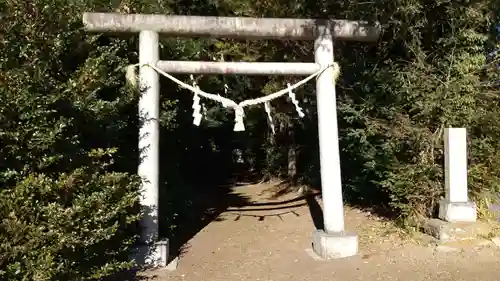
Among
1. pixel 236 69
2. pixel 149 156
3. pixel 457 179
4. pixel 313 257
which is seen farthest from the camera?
pixel 457 179

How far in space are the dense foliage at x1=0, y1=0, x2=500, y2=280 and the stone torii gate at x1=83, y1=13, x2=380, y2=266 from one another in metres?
0.28

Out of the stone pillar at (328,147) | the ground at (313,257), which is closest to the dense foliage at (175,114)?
the ground at (313,257)

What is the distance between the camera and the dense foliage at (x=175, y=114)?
13.6ft

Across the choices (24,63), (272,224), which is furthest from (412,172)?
(24,63)

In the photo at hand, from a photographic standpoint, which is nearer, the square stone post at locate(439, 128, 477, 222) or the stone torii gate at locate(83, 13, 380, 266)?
the stone torii gate at locate(83, 13, 380, 266)

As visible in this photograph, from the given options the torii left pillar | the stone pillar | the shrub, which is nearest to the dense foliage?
the shrub

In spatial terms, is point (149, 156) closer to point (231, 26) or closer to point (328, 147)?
point (231, 26)

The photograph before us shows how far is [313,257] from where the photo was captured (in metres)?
6.66

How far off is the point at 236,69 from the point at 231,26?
55 cm

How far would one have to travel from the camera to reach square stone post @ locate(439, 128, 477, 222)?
6.93 meters

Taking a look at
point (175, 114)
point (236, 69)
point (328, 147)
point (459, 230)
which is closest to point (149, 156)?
point (175, 114)

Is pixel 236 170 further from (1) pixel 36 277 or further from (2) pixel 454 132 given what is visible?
(1) pixel 36 277

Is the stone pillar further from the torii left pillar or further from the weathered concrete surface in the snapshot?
the torii left pillar

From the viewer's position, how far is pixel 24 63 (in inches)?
172
